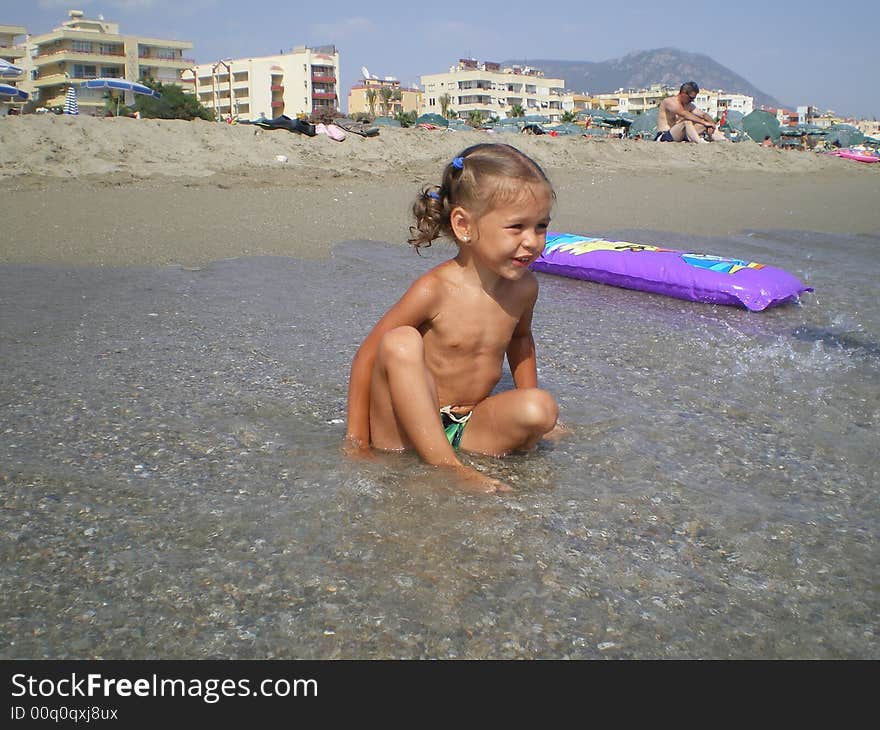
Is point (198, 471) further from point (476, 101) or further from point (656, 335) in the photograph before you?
point (476, 101)

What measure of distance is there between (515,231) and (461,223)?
0.59 feet

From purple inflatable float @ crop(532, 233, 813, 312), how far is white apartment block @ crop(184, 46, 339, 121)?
293 ft

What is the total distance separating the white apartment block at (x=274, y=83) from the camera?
295 ft

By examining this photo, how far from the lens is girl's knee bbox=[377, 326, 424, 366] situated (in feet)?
7.37

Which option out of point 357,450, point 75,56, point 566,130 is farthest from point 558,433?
point 75,56

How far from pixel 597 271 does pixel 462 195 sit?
2999 millimetres

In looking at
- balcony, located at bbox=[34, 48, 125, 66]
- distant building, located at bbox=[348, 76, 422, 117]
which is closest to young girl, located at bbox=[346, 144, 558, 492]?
balcony, located at bbox=[34, 48, 125, 66]

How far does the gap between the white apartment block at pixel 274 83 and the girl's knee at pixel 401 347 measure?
303ft

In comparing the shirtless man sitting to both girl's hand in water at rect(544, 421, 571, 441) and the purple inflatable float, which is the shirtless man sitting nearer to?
the purple inflatable float

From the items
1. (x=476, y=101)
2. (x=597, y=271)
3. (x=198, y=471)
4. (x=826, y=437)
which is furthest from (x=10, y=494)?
(x=476, y=101)

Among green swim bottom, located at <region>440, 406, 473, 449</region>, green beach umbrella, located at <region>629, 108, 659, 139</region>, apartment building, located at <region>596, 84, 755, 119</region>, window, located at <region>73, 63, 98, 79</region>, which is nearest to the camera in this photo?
green swim bottom, located at <region>440, 406, 473, 449</region>

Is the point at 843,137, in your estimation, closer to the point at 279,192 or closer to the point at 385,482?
the point at 279,192

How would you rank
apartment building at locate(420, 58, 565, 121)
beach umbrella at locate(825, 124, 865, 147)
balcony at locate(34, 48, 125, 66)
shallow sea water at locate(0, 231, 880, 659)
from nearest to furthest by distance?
shallow sea water at locate(0, 231, 880, 659), beach umbrella at locate(825, 124, 865, 147), balcony at locate(34, 48, 125, 66), apartment building at locate(420, 58, 565, 121)
